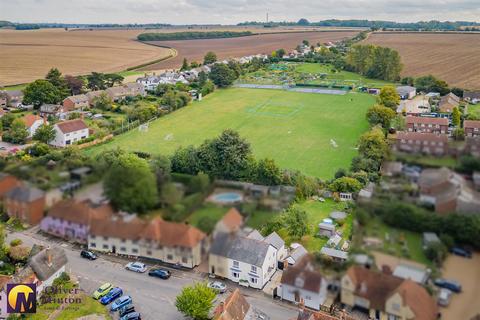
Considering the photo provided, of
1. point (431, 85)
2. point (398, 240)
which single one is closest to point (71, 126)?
point (398, 240)

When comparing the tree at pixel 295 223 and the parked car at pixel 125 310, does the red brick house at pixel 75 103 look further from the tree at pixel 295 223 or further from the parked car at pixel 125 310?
the parked car at pixel 125 310

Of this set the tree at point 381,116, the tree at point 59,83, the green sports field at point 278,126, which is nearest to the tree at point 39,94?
the tree at point 59,83

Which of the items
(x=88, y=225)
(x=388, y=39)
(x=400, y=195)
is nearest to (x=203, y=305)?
(x=88, y=225)

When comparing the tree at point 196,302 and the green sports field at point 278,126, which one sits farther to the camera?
the green sports field at point 278,126

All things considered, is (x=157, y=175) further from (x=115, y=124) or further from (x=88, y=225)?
(x=115, y=124)

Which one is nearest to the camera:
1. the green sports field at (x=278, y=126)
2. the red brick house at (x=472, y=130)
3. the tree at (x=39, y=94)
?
the red brick house at (x=472, y=130)

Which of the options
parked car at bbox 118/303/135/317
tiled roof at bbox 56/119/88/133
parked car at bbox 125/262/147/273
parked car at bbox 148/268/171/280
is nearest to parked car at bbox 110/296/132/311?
parked car at bbox 118/303/135/317
